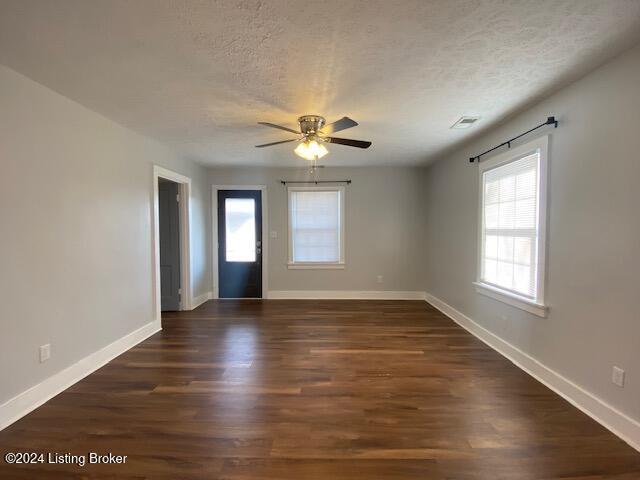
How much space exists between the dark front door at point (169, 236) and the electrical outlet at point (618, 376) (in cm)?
504

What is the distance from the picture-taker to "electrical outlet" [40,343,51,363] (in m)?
2.26

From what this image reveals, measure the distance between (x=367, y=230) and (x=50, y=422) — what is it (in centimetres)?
469

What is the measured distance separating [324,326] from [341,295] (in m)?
1.62

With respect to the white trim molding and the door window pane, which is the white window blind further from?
the door window pane

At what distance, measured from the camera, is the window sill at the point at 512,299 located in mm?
→ 2609

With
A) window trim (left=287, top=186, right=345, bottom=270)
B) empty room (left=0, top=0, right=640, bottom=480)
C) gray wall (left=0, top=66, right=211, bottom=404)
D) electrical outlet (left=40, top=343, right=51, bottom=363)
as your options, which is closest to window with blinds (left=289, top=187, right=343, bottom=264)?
window trim (left=287, top=186, right=345, bottom=270)

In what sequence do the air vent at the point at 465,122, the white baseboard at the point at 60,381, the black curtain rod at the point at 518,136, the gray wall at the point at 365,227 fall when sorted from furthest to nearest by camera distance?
the gray wall at the point at 365,227, the air vent at the point at 465,122, the black curtain rod at the point at 518,136, the white baseboard at the point at 60,381

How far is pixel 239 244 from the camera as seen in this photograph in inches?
220

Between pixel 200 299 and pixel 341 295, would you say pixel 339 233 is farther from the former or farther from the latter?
pixel 200 299

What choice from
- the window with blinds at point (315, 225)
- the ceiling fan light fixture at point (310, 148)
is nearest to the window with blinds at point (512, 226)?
the ceiling fan light fixture at point (310, 148)

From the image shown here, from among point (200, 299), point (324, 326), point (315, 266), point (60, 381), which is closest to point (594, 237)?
point (324, 326)

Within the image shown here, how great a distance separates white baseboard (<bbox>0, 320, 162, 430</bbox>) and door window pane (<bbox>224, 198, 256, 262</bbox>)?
239 centimetres

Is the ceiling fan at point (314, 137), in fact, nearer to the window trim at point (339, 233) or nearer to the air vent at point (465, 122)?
the air vent at point (465, 122)

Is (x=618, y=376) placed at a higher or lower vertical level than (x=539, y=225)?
lower
